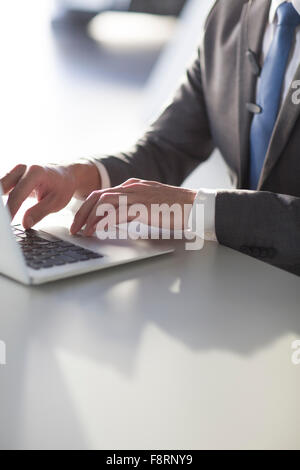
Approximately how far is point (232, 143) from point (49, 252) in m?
0.76

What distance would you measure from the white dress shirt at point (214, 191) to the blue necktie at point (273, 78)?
1 cm

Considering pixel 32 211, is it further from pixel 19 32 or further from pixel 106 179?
pixel 19 32

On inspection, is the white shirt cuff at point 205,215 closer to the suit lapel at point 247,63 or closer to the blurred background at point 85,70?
the suit lapel at point 247,63

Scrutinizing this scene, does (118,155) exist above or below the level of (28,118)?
above

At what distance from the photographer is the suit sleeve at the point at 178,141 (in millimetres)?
1426

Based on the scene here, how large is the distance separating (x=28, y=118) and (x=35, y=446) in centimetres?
343

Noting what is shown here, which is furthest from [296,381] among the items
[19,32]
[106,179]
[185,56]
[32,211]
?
[19,32]

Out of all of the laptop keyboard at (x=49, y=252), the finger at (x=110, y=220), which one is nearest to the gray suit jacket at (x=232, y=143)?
the finger at (x=110, y=220)

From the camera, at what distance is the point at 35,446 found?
459 mm

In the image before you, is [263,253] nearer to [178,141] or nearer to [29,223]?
[29,223]
